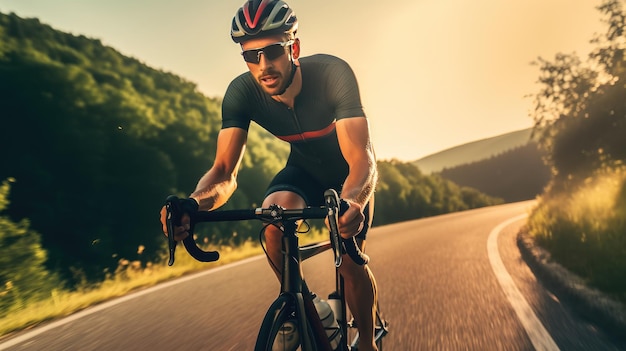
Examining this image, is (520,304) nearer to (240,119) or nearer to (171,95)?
(240,119)

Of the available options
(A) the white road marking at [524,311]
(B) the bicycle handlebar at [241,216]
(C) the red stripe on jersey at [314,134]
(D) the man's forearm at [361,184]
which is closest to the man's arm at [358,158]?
(D) the man's forearm at [361,184]

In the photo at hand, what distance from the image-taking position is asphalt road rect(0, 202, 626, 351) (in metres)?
4.54

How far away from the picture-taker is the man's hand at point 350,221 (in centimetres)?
214

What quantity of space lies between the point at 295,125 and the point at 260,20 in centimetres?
78

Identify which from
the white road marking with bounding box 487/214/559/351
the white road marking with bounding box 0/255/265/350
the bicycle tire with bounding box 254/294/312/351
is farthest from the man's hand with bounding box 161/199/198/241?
the white road marking with bounding box 0/255/265/350

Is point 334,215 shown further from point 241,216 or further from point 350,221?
point 241,216

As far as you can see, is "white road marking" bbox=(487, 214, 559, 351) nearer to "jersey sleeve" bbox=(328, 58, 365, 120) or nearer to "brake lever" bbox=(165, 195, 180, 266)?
"jersey sleeve" bbox=(328, 58, 365, 120)

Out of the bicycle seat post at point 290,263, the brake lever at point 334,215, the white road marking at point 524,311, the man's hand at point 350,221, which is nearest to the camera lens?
the brake lever at point 334,215

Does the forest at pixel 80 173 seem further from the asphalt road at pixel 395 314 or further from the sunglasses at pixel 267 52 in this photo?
the sunglasses at pixel 267 52

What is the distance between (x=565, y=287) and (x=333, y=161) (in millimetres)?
4155

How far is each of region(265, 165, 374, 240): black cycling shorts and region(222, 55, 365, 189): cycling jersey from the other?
0.14 metres

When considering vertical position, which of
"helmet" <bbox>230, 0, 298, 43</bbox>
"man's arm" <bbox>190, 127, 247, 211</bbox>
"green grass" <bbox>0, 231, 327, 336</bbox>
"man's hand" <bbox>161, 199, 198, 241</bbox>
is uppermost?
"helmet" <bbox>230, 0, 298, 43</bbox>

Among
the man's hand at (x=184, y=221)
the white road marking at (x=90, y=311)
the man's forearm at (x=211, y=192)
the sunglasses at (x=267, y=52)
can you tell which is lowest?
the white road marking at (x=90, y=311)

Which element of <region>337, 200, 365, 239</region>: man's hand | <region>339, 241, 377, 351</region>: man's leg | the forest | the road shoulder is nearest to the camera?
<region>337, 200, 365, 239</region>: man's hand
